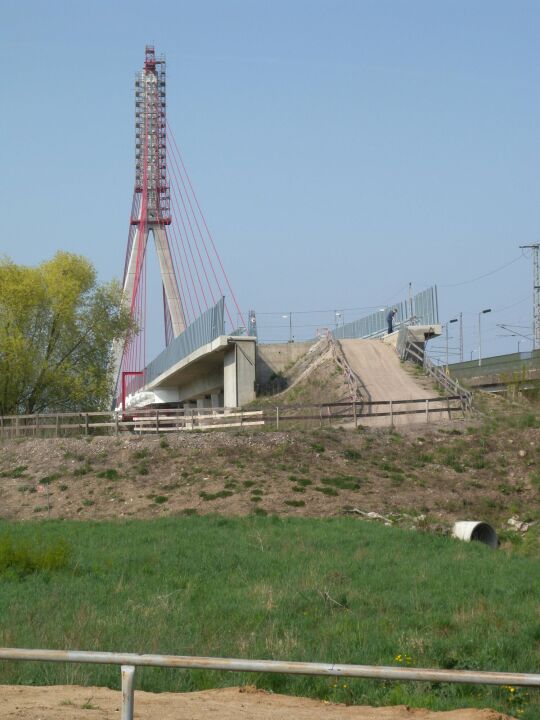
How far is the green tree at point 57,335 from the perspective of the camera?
5244cm

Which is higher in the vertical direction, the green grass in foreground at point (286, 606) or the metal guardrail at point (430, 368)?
the metal guardrail at point (430, 368)

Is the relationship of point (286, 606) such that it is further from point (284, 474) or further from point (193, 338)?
point (193, 338)

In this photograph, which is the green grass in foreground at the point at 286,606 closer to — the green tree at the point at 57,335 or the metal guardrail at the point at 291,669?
the metal guardrail at the point at 291,669

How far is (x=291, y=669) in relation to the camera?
694 cm

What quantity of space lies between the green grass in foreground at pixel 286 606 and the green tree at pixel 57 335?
104ft

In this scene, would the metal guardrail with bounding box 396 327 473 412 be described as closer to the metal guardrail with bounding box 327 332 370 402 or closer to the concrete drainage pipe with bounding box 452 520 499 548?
the metal guardrail with bounding box 327 332 370 402

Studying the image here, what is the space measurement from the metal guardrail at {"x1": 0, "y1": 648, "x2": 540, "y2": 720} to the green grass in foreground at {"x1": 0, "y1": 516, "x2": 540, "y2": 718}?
3.48 metres

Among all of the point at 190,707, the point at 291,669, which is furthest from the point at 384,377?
the point at 291,669

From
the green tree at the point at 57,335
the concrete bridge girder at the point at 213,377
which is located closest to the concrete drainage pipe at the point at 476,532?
the concrete bridge girder at the point at 213,377

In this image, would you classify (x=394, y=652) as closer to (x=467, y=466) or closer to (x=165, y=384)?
(x=467, y=466)

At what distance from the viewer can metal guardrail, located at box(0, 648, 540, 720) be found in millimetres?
6785

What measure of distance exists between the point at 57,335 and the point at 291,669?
49455 millimetres

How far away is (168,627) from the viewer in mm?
13172

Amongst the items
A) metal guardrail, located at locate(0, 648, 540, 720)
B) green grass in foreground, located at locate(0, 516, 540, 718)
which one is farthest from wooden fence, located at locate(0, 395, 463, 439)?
metal guardrail, located at locate(0, 648, 540, 720)
